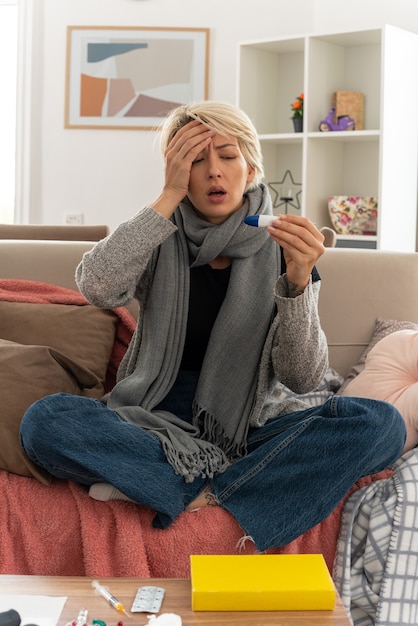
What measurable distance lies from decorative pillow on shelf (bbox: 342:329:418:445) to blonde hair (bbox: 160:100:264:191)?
0.52m

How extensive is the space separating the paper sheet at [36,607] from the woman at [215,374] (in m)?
0.55

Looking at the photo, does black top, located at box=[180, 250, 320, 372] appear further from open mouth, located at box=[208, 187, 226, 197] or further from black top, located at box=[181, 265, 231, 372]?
open mouth, located at box=[208, 187, 226, 197]

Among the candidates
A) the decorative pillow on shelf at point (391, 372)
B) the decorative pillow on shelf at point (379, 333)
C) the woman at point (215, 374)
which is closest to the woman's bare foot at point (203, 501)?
the woman at point (215, 374)

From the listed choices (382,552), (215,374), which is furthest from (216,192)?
(382,552)

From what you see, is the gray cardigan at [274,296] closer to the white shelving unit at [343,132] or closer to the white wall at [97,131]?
the white shelving unit at [343,132]

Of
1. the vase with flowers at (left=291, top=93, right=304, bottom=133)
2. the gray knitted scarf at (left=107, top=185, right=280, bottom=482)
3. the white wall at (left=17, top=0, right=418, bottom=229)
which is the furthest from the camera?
the white wall at (left=17, top=0, right=418, bottom=229)

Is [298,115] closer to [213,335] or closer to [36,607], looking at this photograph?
[213,335]

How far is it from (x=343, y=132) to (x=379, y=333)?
1.80 m

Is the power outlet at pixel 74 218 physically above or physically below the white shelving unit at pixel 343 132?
below

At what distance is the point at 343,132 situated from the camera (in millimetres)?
3930

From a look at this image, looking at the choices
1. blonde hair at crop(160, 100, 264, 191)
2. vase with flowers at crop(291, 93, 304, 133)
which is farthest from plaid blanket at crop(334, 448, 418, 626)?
vase with flowers at crop(291, 93, 304, 133)

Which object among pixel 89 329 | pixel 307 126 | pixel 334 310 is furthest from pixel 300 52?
pixel 89 329

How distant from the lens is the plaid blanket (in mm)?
1718

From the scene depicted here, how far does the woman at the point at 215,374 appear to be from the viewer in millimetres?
1739
